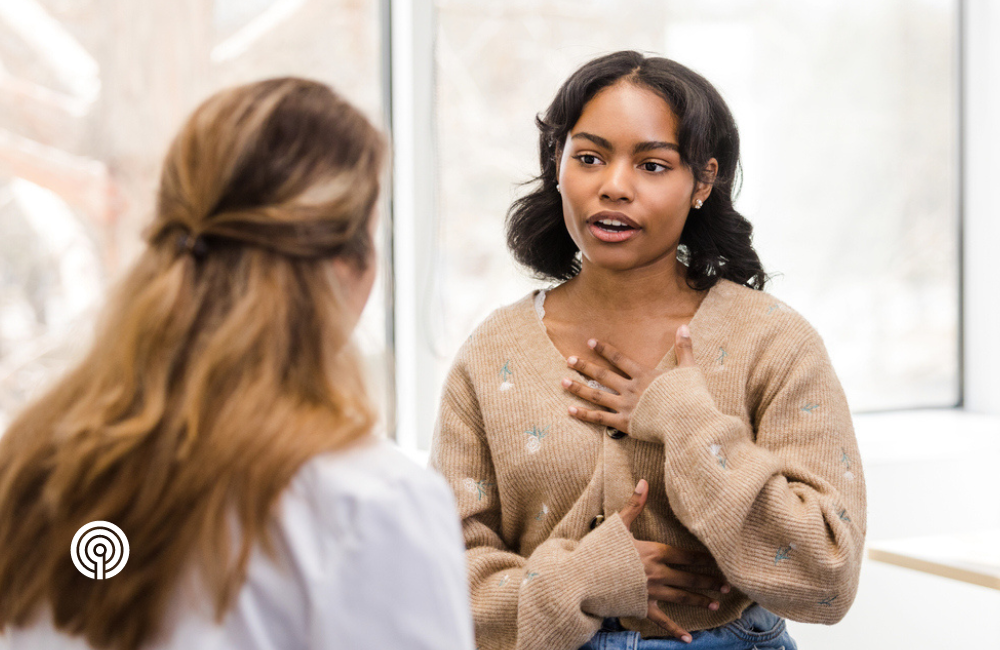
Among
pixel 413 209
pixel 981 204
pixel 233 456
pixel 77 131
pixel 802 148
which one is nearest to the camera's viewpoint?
pixel 233 456

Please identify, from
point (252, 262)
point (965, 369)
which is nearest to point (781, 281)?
point (965, 369)

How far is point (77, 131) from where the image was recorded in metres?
1.94

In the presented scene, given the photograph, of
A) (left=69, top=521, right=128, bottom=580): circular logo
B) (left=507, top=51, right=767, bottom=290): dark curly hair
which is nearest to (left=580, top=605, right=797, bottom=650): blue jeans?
(left=507, top=51, right=767, bottom=290): dark curly hair

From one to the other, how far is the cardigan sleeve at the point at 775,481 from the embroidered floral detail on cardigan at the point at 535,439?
127mm

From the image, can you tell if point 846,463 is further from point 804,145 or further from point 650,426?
point 804,145

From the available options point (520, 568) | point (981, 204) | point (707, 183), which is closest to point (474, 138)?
point (707, 183)

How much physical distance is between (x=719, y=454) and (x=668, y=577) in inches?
7.3

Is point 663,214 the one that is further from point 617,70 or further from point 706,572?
point 706,572

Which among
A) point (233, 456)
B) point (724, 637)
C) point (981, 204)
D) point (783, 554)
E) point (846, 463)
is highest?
Result: point (981, 204)

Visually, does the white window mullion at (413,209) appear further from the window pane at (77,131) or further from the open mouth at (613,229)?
the open mouth at (613,229)

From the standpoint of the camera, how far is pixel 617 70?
4.37 feet

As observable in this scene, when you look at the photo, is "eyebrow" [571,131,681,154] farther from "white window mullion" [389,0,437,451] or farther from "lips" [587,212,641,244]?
"white window mullion" [389,0,437,451]

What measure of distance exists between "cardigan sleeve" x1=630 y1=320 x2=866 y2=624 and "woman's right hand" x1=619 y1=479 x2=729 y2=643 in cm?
6

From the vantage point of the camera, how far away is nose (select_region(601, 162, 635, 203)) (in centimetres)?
127
